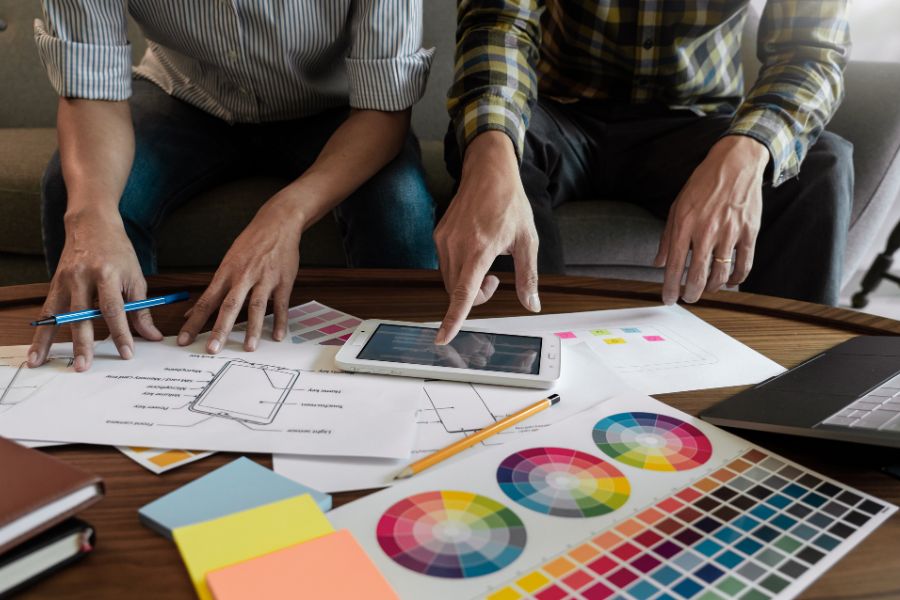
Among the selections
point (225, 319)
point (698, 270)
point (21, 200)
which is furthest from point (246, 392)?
point (21, 200)

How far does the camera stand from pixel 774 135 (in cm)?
88

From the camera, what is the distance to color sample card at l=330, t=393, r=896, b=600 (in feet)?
1.07

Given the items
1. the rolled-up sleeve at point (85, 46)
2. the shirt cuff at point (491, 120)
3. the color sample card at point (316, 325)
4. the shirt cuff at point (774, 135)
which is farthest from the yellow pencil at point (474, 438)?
the rolled-up sleeve at point (85, 46)

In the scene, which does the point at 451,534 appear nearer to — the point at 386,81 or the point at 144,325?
the point at 144,325

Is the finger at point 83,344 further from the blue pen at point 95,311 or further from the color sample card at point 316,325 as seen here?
the color sample card at point 316,325

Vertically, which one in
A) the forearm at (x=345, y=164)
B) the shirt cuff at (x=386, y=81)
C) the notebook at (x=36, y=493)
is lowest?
the notebook at (x=36, y=493)

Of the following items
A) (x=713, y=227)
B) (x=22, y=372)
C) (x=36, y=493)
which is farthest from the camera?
(x=713, y=227)

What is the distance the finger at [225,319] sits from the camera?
1.95ft

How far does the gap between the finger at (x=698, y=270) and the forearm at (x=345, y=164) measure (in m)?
0.44

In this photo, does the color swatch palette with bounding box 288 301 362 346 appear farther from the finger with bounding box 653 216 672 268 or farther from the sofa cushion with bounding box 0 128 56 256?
the sofa cushion with bounding box 0 128 56 256

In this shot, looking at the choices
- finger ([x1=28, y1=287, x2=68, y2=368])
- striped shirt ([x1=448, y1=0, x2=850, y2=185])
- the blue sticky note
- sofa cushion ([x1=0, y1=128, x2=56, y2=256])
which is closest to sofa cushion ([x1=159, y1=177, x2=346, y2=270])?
sofa cushion ([x1=0, y1=128, x2=56, y2=256])

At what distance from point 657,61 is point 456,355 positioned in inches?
31.9

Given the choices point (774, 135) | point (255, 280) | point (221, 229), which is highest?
point (774, 135)

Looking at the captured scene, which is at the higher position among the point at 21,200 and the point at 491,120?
the point at 491,120
